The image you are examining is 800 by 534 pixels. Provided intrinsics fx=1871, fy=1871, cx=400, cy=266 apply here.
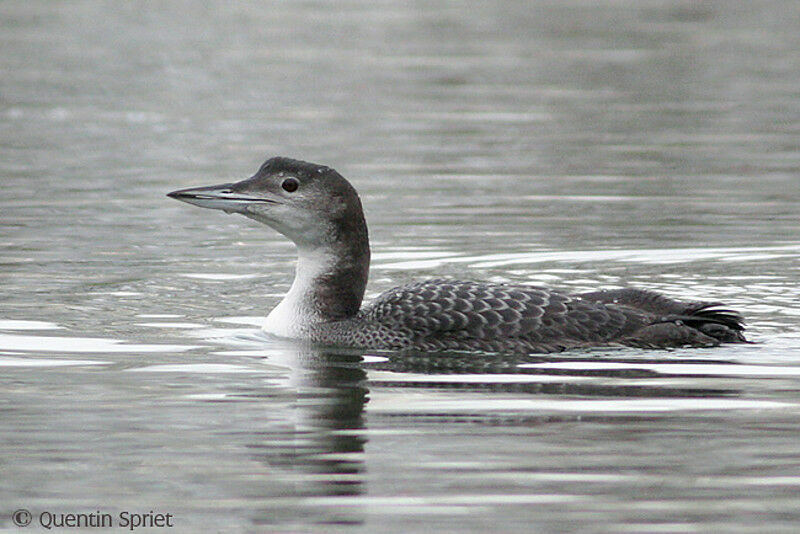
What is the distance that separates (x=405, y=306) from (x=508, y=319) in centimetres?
51

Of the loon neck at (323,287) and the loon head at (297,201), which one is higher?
the loon head at (297,201)

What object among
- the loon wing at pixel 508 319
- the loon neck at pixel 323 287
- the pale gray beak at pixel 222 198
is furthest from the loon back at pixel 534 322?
the pale gray beak at pixel 222 198

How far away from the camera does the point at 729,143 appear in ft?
54.2

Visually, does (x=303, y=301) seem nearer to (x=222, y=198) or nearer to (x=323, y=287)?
(x=323, y=287)

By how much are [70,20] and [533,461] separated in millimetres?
23291

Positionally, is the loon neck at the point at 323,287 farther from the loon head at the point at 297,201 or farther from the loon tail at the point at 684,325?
the loon tail at the point at 684,325

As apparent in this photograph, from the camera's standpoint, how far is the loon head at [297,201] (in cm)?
876

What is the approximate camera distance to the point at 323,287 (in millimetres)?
8953

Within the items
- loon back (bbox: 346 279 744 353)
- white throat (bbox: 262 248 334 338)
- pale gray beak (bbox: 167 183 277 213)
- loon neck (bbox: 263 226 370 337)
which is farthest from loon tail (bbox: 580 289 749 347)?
pale gray beak (bbox: 167 183 277 213)

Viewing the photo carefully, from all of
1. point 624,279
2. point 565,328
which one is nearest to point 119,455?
point 565,328

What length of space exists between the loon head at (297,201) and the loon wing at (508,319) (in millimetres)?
558

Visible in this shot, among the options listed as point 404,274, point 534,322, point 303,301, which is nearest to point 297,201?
point 303,301

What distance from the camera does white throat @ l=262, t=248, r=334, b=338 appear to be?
891 cm

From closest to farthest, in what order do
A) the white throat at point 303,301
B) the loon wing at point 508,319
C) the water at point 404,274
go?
1. the water at point 404,274
2. the loon wing at point 508,319
3. the white throat at point 303,301
